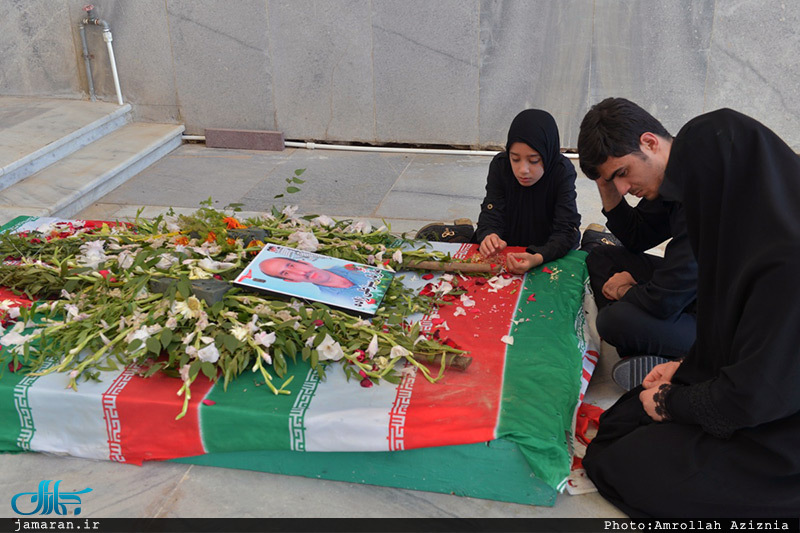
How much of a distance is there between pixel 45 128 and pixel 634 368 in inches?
198

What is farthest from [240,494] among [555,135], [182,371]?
[555,135]

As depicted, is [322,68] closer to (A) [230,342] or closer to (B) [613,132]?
(B) [613,132]

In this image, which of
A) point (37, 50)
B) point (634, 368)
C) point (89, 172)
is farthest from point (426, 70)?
point (634, 368)

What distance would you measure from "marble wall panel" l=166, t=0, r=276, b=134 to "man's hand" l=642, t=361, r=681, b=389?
4.92m

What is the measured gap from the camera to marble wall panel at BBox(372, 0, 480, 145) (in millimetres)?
6164

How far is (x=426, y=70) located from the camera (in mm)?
6336

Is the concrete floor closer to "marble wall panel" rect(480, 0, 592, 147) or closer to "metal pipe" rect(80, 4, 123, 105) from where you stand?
"marble wall panel" rect(480, 0, 592, 147)

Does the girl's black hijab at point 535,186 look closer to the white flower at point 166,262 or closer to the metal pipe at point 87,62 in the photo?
the white flower at point 166,262

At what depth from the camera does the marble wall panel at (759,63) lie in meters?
5.73

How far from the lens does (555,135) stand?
11.9 ft

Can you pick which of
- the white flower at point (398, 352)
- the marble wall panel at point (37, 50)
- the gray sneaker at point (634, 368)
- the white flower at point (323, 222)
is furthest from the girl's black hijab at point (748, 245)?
the marble wall panel at point (37, 50)

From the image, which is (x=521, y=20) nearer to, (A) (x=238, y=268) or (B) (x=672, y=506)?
(A) (x=238, y=268)

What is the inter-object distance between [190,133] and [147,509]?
501 centimetres

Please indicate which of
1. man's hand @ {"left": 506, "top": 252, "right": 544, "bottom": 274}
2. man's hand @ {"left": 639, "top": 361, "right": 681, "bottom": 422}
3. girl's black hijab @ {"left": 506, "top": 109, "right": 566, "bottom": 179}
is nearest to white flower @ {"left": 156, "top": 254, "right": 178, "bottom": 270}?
man's hand @ {"left": 506, "top": 252, "right": 544, "bottom": 274}
